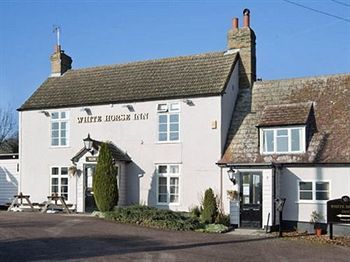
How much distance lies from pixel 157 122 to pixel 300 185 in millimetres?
7599

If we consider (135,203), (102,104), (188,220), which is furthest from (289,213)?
(102,104)

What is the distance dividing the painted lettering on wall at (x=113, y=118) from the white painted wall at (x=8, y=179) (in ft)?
20.7

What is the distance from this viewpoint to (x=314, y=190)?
72.4 ft

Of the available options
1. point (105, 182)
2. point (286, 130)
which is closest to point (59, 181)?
point (105, 182)

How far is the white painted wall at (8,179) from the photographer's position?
31.8 metres

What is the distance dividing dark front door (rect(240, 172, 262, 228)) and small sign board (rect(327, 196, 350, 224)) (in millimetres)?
3220

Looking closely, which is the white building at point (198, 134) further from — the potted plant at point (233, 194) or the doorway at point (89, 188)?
the potted plant at point (233, 194)

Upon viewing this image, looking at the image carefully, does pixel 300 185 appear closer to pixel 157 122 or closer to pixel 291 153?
pixel 291 153

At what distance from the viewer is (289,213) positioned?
2247 centimetres

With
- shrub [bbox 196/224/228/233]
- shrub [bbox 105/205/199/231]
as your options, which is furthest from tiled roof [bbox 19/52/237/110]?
shrub [bbox 196/224/228/233]

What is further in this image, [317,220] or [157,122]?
[157,122]

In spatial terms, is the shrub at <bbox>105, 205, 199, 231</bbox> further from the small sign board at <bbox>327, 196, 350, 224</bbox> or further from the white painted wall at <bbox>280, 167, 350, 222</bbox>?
the small sign board at <bbox>327, 196, 350, 224</bbox>

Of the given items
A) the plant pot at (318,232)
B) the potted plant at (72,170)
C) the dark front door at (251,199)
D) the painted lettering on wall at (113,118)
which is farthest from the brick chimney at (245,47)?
the potted plant at (72,170)

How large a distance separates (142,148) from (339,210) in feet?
33.6
